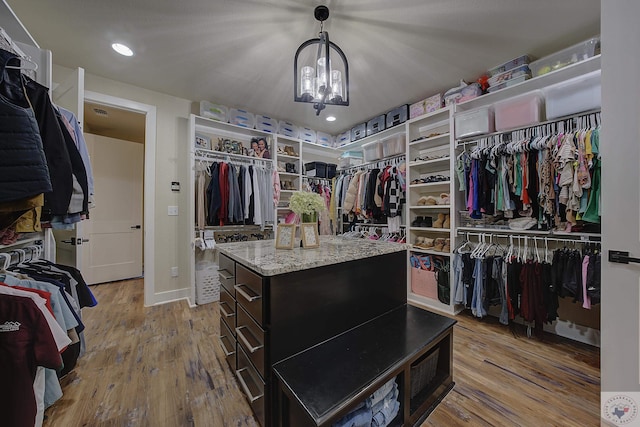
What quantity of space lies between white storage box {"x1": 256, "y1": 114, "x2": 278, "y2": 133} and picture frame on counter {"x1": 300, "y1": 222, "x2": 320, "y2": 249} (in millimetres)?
2471

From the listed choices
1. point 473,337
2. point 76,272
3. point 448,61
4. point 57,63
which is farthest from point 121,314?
point 448,61

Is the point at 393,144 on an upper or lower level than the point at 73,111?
upper

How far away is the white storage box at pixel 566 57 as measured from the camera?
1.83 meters

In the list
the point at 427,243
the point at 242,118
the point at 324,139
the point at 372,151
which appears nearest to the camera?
the point at 427,243

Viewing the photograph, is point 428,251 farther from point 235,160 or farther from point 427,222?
point 235,160

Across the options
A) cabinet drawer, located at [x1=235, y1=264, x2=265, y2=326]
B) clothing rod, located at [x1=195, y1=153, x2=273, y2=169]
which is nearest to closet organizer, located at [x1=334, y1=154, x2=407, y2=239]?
clothing rod, located at [x1=195, y1=153, x2=273, y2=169]

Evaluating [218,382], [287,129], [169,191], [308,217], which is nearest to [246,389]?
[218,382]

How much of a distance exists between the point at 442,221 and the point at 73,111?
3582 millimetres

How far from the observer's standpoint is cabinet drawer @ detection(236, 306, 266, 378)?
114 cm

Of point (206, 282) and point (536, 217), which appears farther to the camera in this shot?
point (206, 282)

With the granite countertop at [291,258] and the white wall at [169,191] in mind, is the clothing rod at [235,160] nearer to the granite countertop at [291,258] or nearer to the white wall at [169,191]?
the white wall at [169,191]

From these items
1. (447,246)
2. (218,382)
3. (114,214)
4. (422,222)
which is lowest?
(218,382)

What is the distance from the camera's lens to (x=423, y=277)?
2.90 meters

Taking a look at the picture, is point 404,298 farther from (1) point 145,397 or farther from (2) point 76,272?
(2) point 76,272
